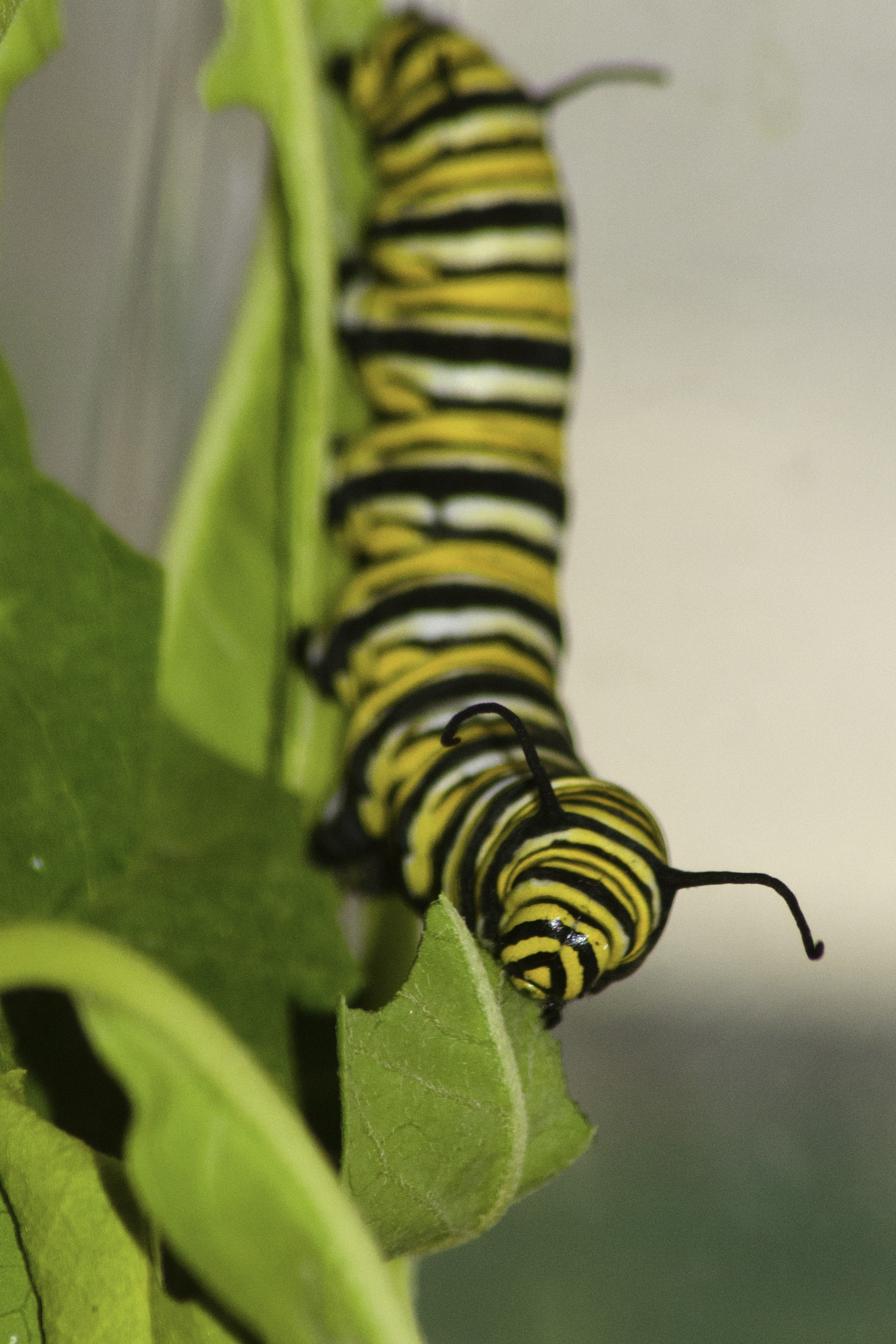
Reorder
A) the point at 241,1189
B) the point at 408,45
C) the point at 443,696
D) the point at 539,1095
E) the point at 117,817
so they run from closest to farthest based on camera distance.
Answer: the point at 241,1189
the point at 539,1095
the point at 117,817
the point at 443,696
the point at 408,45

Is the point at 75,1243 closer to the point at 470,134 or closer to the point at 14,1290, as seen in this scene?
the point at 14,1290

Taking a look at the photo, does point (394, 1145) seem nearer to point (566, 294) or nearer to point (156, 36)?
point (566, 294)

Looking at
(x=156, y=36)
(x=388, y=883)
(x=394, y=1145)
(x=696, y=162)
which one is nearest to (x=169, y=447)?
(x=156, y=36)

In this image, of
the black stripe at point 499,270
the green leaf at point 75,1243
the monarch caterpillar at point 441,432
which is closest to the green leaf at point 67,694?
the green leaf at point 75,1243

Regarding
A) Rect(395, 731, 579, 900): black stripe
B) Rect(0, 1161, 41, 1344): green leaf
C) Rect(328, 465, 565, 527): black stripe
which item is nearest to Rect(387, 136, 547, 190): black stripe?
Rect(328, 465, 565, 527): black stripe

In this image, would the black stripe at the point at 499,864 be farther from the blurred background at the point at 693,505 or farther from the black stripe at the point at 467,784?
the blurred background at the point at 693,505

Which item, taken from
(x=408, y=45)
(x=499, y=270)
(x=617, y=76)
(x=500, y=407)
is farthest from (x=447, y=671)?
(x=617, y=76)

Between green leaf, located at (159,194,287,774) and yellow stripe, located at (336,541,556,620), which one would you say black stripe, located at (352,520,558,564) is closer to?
yellow stripe, located at (336,541,556,620)
